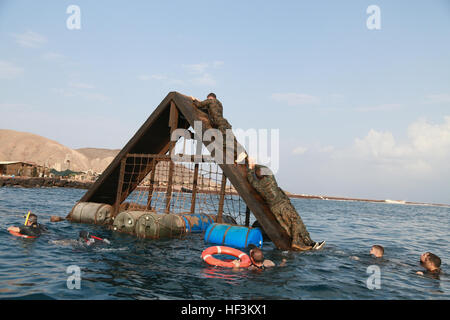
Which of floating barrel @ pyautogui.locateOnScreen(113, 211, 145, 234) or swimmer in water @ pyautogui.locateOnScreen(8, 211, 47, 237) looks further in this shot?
floating barrel @ pyautogui.locateOnScreen(113, 211, 145, 234)

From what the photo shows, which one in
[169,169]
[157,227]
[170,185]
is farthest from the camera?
[170,185]

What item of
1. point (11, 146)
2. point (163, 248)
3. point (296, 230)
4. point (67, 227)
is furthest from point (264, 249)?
point (11, 146)

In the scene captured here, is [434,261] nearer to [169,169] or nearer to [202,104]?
[169,169]

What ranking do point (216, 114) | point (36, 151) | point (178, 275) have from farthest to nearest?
point (36, 151) < point (216, 114) < point (178, 275)

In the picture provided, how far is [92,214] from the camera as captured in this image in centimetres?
1641

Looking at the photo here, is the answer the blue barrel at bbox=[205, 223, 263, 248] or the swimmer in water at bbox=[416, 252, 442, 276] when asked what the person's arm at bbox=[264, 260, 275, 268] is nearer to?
the blue barrel at bbox=[205, 223, 263, 248]

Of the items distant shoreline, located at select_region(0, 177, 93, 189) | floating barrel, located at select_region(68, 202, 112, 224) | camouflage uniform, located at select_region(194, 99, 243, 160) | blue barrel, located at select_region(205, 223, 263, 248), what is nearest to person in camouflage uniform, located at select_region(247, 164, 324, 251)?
blue barrel, located at select_region(205, 223, 263, 248)

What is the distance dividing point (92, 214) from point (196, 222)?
5.76 m

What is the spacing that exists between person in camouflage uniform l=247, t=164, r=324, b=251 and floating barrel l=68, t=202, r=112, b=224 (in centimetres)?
817

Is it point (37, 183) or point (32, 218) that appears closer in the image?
point (32, 218)

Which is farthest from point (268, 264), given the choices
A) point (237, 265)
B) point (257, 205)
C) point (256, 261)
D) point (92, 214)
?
point (92, 214)

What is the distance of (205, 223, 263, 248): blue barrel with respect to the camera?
39.3 ft

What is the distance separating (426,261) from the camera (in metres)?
10.9
